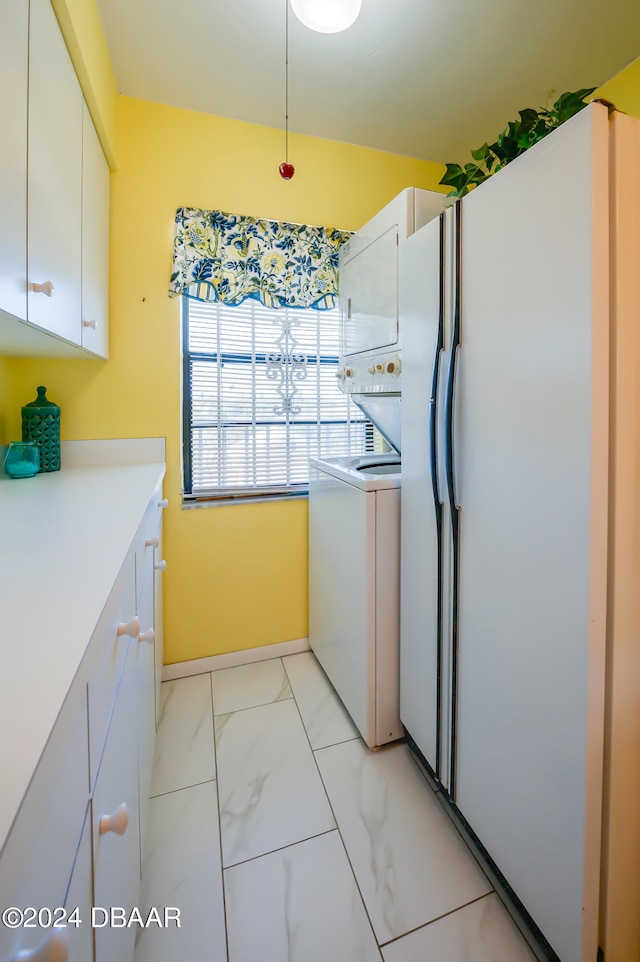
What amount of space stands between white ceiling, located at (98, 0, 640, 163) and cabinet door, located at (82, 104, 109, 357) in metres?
0.43

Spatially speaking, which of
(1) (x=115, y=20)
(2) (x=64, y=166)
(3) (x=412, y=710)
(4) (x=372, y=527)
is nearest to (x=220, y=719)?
(3) (x=412, y=710)

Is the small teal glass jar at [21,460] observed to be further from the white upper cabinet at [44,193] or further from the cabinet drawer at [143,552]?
the cabinet drawer at [143,552]

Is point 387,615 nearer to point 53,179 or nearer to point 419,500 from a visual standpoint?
point 419,500

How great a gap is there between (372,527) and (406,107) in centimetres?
194

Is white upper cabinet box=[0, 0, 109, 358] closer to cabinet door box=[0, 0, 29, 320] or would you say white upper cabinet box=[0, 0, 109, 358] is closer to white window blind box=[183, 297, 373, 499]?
cabinet door box=[0, 0, 29, 320]

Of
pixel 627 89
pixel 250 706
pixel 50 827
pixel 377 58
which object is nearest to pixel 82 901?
pixel 50 827

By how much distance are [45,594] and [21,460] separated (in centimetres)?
124

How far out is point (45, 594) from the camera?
61cm

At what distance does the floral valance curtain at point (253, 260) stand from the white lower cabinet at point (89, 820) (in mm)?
1468

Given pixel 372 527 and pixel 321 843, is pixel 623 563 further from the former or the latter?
pixel 321 843

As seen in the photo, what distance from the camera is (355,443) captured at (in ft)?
7.95

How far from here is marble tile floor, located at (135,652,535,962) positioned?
1025 millimetres

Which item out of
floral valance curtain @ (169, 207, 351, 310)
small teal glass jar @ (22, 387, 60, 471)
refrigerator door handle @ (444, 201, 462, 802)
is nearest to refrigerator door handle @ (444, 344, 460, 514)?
refrigerator door handle @ (444, 201, 462, 802)

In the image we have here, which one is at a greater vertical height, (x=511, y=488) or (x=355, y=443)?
(x=355, y=443)
